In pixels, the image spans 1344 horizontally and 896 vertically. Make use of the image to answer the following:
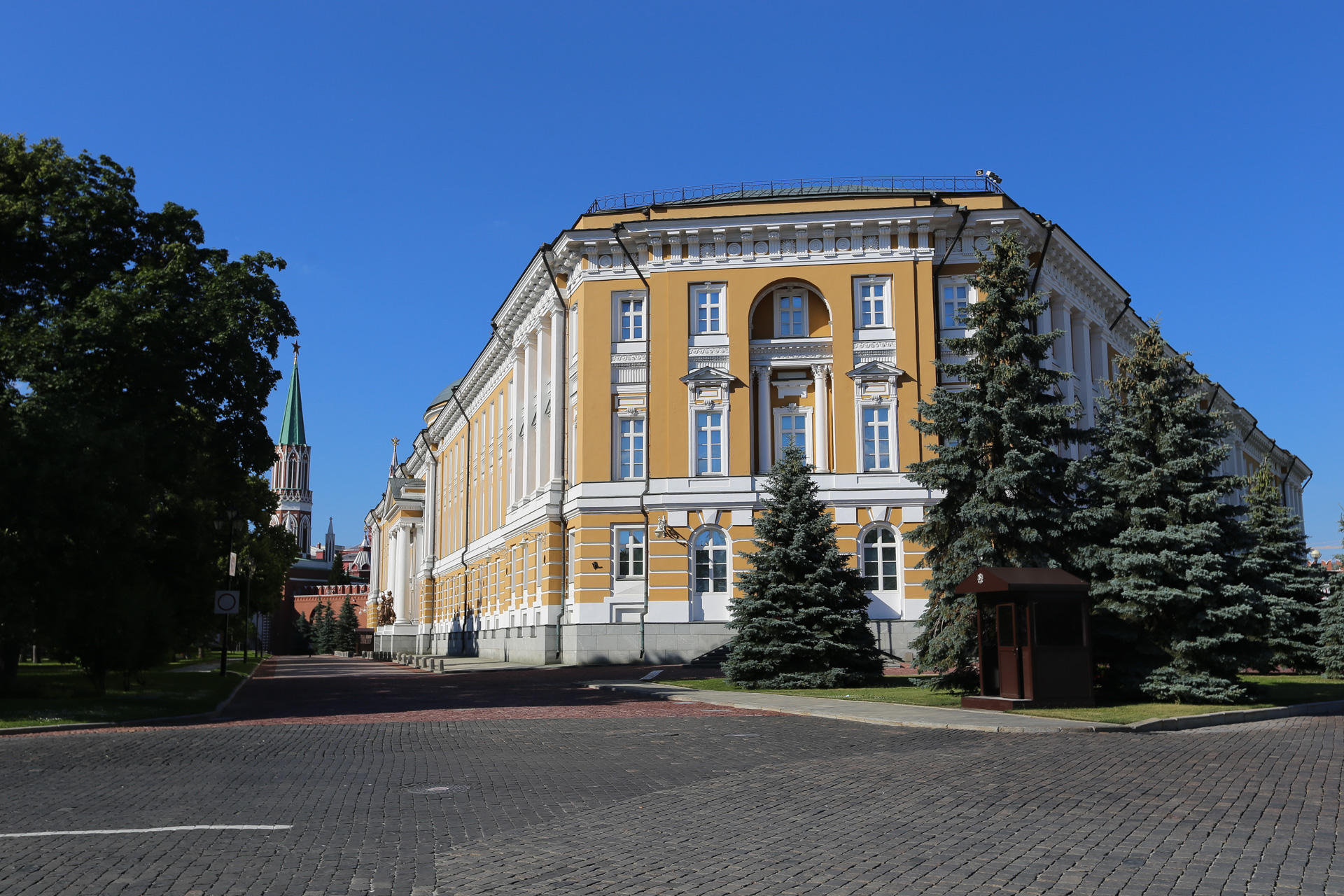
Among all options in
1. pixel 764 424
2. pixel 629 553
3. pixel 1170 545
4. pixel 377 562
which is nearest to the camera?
pixel 1170 545

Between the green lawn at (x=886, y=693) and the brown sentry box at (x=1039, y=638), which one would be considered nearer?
the brown sentry box at (x=1039, y=638)

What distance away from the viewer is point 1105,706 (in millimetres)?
20547

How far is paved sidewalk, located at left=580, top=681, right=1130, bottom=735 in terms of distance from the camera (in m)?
16.7

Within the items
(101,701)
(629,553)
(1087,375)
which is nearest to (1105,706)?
(101,701)

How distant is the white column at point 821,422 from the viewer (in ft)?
132

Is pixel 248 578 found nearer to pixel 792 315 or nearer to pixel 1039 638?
pixel 792 315

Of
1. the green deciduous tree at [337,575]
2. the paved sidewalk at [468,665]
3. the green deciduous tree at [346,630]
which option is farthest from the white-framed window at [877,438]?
the green deciduous tree at [337,575]

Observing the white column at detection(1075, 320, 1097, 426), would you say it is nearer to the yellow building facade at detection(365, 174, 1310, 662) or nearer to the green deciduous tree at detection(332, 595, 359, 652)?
the yellow building facade at detection(365, 174, 1310, 662)

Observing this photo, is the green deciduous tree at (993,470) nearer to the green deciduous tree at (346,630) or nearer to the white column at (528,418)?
the white column at (528,418)

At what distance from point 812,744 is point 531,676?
21.6 m

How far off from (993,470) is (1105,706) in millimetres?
4954

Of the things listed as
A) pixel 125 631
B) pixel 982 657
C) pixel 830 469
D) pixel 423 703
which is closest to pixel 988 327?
pixel 982 657

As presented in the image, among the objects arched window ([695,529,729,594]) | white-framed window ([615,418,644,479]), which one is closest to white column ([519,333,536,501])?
white-framed window ([615,418,644,479])

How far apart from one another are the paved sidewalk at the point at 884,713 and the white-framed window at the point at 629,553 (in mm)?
13766
